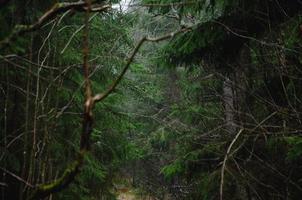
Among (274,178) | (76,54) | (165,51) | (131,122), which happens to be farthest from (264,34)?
(131,122)

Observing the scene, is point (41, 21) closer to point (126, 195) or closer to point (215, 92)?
point (215, 92)

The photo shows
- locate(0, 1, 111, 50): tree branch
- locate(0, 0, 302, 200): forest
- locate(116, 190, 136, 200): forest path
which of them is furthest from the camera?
locate(116, 190, 136, 200): forest path

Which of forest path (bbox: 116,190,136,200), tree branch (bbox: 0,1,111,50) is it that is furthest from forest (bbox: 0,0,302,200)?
forest path (bbox: 116,190,136,200)

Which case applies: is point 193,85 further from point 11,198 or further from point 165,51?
point 11,198

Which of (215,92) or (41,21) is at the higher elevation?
(41,21)

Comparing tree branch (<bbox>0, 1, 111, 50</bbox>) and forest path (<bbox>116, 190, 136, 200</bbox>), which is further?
forest path (<bbox>116, 190, 136, 200</bbox>)

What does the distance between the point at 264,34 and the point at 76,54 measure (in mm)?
3002

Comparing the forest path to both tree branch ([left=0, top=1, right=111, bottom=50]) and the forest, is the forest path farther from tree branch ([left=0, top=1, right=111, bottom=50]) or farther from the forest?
tree branch ([left=0, top=1, right=111, bottom=50])

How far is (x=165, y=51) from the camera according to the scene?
22.2 feet

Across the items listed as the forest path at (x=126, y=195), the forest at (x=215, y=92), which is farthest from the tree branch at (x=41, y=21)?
the forest path at (x=126, y=195)

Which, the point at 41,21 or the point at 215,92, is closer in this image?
the point at 41,21

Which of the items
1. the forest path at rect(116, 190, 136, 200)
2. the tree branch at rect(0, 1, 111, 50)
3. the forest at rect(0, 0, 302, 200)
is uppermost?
the tree branch at rect(0, 1, 111, 50)

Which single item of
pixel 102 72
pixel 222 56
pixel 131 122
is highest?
pixel 222 56

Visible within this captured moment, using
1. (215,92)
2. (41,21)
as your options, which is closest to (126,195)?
(215,92)
